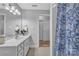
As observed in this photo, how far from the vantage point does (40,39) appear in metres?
2.43

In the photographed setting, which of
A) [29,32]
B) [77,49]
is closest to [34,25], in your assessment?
[29,32]

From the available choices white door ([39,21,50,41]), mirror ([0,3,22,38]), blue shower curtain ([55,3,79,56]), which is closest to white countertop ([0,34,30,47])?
mirror ([0,3,22,38])

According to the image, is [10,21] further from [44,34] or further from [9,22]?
[44,34]

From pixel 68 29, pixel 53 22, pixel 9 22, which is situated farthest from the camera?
pixel 9 22

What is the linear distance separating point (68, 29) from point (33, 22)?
0.74 meters

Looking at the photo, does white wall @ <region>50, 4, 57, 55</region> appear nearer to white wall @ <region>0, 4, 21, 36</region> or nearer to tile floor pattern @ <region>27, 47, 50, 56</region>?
tile floor pattern @ <region>27, 47, 50, 56</region>

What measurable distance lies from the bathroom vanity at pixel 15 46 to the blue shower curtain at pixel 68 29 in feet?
2.11

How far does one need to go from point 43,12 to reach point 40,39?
1.68 feet

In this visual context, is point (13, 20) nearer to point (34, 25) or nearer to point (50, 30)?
point (34, 25)

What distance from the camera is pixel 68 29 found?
75.2 inches

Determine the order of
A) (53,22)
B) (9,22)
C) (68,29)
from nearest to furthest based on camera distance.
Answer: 1. (68,29)
2. (53,22)
3. (9,22)

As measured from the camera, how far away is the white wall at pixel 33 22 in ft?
7.73

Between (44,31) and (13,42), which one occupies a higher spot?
(44,31)

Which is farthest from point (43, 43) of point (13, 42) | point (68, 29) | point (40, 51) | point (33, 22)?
point (68, 29)
